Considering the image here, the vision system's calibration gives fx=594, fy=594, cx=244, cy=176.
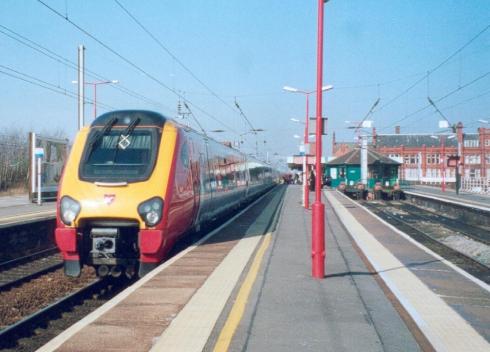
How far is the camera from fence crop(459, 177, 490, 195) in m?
48.3

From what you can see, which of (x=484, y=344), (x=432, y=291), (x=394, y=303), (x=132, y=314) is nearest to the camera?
(x=484, y=344)

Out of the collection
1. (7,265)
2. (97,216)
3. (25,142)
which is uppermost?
(25,142)

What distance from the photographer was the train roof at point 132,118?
1079cm

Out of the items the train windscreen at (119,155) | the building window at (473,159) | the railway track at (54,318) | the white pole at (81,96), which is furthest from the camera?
the building window at (473,159)

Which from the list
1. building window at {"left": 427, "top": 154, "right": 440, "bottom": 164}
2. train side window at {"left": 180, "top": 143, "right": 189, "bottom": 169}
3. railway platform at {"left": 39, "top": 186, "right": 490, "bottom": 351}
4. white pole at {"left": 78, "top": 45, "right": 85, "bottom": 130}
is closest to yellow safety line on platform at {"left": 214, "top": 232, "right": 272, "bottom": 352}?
railway platform at {"left": 39, "top": 186, "right": 490, "bottom": 351}

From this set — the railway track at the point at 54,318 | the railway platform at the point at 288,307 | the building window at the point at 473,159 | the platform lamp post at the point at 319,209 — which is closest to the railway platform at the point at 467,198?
the railway platform at the point at 288,307

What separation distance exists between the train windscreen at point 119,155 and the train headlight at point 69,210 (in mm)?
509

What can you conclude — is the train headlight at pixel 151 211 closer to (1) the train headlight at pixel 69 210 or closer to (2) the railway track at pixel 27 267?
(1) the train headlight at pixel 69 210

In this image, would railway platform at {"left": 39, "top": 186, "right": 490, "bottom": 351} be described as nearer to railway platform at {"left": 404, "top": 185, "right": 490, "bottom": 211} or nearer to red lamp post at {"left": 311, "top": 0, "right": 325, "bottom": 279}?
red lamp post at {"left": 311, "top": 0, "right": 325, "bottom": 279}

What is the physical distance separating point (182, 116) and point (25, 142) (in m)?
25.9

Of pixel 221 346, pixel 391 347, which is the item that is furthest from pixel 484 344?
pixel 221 346

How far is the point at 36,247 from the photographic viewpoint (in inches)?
596

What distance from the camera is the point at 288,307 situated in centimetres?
712

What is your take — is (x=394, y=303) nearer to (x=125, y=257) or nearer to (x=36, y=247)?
(x=125, y=257)
